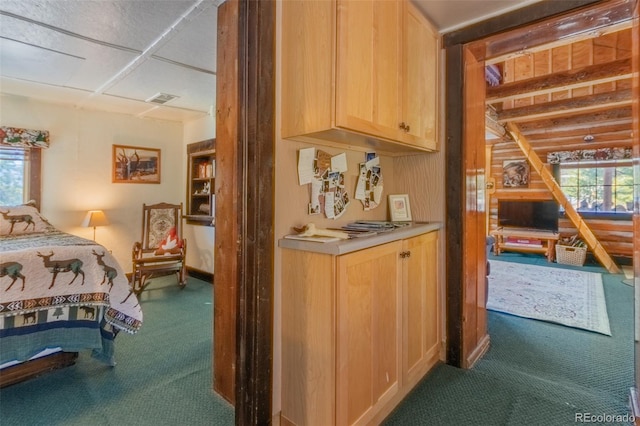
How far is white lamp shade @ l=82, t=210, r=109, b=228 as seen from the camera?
12.2 feet

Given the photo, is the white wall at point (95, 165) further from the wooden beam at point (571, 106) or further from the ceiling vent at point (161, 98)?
the wooden beam at point (571, 106)

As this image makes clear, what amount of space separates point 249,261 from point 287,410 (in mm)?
722

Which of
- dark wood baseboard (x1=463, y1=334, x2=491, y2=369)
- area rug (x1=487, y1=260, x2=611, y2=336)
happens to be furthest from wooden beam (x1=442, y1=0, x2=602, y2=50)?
area rug (x1=487, y1=260, x2=611, y2=336)

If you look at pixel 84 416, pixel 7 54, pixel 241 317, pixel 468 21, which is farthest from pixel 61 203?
pixel 468 21

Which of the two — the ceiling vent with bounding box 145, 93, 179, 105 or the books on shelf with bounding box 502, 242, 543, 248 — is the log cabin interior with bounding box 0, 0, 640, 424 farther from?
the books on shelf with bounding box 502, 242, 543, 248

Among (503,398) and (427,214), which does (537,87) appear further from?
(503,398)

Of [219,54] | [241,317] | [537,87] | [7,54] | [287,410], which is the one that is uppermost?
[537,87]

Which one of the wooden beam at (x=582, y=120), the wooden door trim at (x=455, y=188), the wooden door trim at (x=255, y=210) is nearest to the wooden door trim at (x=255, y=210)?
the wooden door trim at (x=255, y=210)

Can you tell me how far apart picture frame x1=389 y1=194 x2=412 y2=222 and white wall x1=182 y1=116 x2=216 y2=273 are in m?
2.68

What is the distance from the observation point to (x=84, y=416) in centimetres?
159

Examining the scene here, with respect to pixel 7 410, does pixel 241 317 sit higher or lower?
higher

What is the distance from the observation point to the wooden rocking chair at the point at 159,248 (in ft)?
12.0

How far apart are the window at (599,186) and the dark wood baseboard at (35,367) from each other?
731 centimetres

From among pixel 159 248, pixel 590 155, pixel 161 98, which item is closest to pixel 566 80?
pixel 590 155
